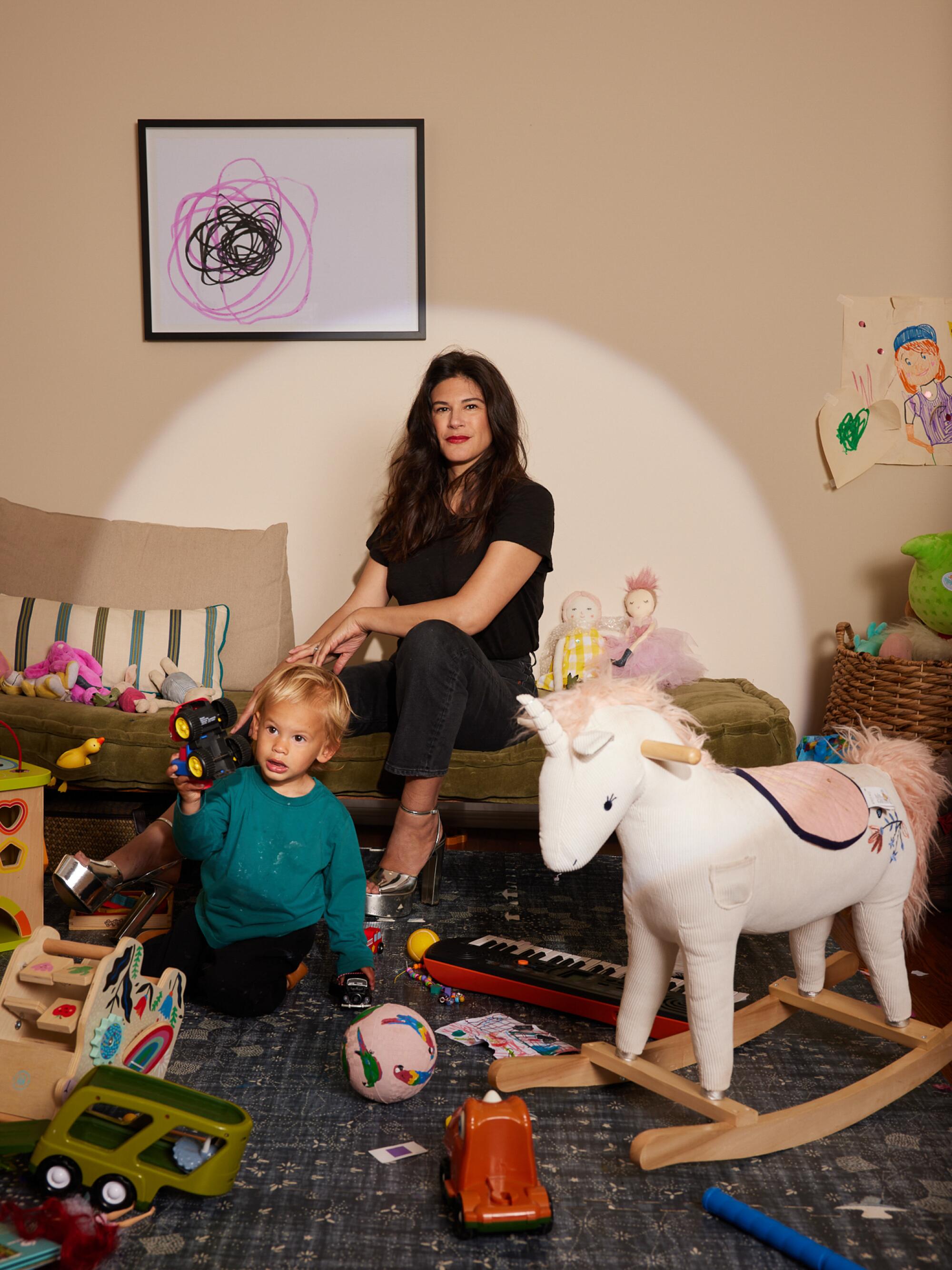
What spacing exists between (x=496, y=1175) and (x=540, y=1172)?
0.39 feet

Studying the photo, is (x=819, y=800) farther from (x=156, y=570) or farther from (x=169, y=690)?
(x=156, y=570)

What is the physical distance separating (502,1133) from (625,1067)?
0.27 metres

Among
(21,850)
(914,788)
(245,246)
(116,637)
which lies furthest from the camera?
(245,246)

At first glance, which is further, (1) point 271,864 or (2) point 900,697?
(2) point 900,697

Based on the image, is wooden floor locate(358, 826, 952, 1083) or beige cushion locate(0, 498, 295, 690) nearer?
wooden floor locate(358, 826, 952, 1083)

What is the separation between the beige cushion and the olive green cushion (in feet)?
1.54

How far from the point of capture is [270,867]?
4.96ft

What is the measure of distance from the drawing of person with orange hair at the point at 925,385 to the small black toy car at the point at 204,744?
201 cm

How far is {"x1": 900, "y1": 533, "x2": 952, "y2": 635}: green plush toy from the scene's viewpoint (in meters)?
2.27

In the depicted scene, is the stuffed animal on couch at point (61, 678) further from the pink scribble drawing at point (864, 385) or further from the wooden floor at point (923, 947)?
the pink scribble drawing at point (864, 385)

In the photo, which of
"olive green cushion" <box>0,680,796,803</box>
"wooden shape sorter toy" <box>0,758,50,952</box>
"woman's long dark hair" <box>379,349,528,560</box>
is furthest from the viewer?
"woman's long dark hair" <box>379,349,528,560</box>

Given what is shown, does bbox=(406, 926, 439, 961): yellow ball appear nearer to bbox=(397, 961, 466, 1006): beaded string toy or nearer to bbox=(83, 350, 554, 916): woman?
bbox=(397, 961, 466, 1006): beaded string toy

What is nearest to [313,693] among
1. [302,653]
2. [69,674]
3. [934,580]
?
[302,653]

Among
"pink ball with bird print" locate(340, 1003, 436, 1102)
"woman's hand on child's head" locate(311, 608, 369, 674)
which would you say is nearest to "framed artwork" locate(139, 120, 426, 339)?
"woman's hand on child's head" locate(311, 608, 369, 674)
